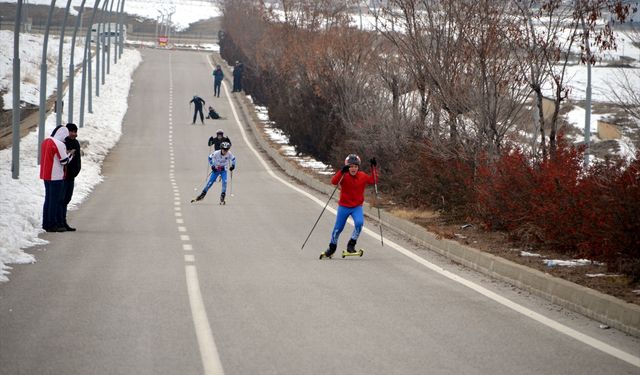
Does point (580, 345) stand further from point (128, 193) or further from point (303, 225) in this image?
point (128, 193)

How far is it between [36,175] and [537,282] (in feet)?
76.4

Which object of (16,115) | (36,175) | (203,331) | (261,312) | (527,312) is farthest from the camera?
(36,175)

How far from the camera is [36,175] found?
3416 cm

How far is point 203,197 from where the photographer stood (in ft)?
95.6

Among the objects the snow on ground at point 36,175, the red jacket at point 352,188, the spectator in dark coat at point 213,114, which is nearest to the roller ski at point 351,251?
the red jacket at point 352,188

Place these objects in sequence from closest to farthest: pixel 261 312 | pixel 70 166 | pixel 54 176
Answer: pixel 261 312 → pixel 54 176 → pixel 70 166

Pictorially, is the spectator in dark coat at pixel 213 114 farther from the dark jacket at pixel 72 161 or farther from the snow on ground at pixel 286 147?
the dark jacket at pixel 72 161

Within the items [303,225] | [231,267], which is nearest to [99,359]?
[231,267]

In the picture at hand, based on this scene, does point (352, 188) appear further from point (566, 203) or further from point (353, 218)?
point (566, 203)

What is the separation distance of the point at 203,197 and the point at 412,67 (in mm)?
6424

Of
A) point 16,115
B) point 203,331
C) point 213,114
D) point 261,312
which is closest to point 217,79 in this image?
point 213,114

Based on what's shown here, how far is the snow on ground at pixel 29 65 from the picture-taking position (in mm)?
72562

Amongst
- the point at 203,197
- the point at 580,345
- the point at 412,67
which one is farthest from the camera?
the point at 203,197

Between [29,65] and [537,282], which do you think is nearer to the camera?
[537,282]
